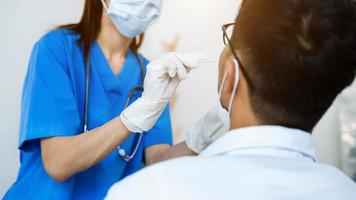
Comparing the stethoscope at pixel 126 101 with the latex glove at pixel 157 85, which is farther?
the stethoscope at pixel 126 101

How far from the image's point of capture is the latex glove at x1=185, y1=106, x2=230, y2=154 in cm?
109

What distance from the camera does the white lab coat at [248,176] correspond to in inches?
26.2

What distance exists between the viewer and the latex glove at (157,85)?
100 centimetres

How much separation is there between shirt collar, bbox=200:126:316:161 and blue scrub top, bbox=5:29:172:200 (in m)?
0.54

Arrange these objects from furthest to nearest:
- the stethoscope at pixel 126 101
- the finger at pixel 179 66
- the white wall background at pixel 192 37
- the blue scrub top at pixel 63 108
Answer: the white wall background at pixel 192 37 < the stethoscope at pixel 126 101 < the blue scrub top at pixel 63 108 < the finger at pixel 179 66

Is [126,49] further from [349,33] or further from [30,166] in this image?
[349,33]

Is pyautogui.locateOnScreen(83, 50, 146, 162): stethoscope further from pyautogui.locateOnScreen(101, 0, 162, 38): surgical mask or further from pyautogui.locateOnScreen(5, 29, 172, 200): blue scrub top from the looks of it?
pyautogui.locateOnScreen(101, 0, 162, 38): surgical mask

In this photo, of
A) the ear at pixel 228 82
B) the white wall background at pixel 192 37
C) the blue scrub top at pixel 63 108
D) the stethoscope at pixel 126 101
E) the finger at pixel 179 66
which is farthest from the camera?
the white wall background at pixel 192 37

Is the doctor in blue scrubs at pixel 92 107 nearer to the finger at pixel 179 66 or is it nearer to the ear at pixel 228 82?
the finger at pixel 179 66

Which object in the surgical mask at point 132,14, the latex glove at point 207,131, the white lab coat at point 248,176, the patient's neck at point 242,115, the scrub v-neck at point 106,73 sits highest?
the surgical mask at point 132,14

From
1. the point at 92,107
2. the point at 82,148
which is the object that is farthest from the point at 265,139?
the point at 92,107

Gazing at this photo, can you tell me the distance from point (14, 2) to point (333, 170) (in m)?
1.22

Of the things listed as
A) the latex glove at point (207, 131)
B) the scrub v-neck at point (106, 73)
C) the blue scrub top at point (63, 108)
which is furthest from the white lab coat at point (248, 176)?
the scrub v-neck at point (106, 73)

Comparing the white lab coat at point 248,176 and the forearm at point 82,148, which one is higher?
the white lab coat at point 248,176
